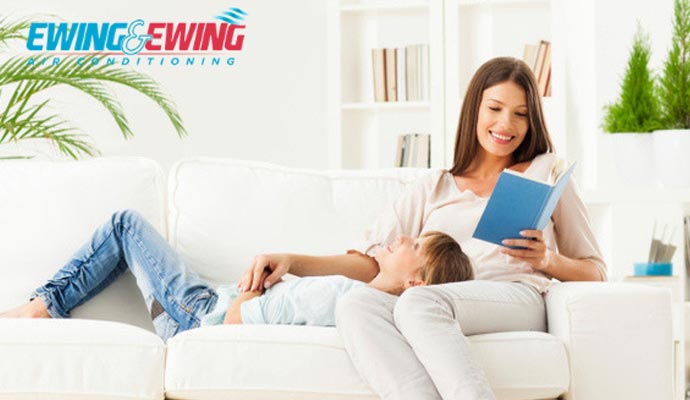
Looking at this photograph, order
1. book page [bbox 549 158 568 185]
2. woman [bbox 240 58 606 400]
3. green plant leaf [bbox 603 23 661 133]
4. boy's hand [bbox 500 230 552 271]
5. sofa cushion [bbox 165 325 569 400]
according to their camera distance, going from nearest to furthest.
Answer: woman [bbox 240 58 606 400], sofa cushion [bbox 165 325 569 400], boy's hand [bbox 500 230 552 271], book page [bbox 549 158 568 185], green plant leaf [bbox 603 23 661 133]

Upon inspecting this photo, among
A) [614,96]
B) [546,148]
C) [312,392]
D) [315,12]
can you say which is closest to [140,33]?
[315,12]

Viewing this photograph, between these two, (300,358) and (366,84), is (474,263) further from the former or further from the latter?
(366,84)

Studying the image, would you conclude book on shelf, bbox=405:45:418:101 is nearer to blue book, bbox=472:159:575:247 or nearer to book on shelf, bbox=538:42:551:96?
book on shelf, bbox=538:42:551:96

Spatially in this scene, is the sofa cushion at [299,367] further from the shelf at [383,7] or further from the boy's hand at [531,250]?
the shelf at [383,7]

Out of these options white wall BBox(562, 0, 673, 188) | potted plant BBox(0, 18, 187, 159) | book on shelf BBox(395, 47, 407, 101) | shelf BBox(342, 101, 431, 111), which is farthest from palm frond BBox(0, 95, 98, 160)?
white wall BBox(562, 0, 673, 188)

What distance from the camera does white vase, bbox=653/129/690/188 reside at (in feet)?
11.8

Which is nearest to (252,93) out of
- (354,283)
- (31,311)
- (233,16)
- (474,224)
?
(233,16)

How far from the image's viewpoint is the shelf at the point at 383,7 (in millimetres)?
4859

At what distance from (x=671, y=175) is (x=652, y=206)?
13cm

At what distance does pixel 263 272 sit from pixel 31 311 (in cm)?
62

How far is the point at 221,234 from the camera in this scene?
2775mm

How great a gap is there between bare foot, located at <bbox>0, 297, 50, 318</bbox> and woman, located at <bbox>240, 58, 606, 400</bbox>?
548 mm

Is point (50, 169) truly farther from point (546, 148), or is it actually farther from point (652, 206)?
point (652, 206)

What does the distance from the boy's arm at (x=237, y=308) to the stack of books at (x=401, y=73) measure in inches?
103
